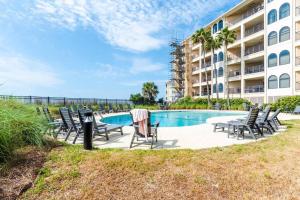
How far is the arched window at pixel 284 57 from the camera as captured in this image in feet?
79.3

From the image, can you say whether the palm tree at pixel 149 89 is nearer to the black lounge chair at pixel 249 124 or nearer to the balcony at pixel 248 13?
the balcony at pixel 248 13

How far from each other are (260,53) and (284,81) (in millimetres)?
5389

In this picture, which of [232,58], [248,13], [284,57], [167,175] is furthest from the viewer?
[232,58]

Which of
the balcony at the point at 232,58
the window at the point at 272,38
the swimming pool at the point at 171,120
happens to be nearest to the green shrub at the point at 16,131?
the swimming pool at the point at 171,120

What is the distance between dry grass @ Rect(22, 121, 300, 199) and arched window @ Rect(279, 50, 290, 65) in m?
23.6

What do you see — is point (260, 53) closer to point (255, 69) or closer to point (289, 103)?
point (255, 69)

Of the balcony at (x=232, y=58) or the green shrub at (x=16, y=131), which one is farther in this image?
the balcony at (x=232, y=58)

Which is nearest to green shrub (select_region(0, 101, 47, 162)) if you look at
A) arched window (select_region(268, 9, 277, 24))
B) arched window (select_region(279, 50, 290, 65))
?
arched window (select_region(279, 50, 290, 65))

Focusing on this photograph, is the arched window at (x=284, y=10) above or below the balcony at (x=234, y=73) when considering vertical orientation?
above

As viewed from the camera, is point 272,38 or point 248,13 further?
point 248,13

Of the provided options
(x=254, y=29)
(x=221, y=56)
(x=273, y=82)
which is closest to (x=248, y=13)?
(x=254, y=29)

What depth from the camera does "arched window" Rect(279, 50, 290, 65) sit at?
952 inches

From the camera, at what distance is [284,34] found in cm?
2469

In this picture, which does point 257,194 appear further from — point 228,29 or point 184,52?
point 184,52
